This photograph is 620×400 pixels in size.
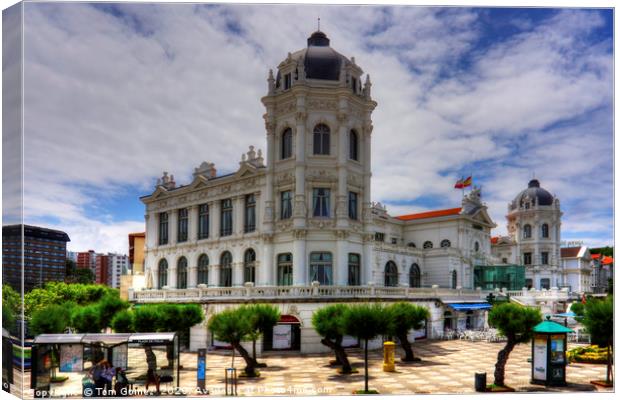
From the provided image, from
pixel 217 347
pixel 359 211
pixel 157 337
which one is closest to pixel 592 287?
pixel 359 211

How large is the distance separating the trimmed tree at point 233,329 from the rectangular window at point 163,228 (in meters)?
27.3

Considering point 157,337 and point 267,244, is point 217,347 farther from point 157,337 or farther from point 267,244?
point 157,337

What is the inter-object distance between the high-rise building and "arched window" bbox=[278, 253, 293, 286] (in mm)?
14148

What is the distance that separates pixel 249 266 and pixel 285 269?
4.86 m

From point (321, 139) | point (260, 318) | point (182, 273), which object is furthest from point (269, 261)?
point (260, 318)

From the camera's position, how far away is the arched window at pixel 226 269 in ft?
160

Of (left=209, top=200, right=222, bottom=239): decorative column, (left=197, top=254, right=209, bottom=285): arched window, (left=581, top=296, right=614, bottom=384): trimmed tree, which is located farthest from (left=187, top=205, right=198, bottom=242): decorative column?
(left=581, top=296, right=614, bottom=384): trimmed tree

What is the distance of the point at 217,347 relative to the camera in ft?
124

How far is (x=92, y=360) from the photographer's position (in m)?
24.8

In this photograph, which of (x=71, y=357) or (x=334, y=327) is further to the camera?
(x=334, y=327)

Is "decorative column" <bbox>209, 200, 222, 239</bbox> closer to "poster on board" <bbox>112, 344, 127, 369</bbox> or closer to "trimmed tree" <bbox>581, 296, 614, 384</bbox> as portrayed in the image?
"poster on board" <bbox>112, 344, 127, 369</bbox>

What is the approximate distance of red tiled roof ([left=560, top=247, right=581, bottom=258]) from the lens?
91.9 metres

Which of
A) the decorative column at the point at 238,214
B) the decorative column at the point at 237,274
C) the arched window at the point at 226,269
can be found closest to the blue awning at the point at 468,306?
the decorative column at the point at 237,274

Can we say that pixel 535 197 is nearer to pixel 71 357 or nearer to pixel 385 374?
pixel 385 374
